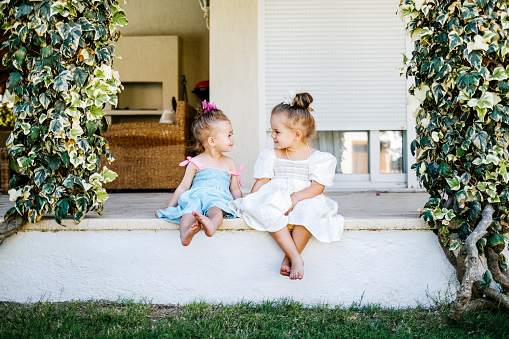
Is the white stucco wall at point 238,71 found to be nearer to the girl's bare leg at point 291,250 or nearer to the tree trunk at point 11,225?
the girl's bare leg at point 291,250

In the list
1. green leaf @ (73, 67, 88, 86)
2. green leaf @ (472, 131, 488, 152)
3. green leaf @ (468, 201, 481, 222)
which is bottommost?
green leaf @ (468, 201, 481, 222)

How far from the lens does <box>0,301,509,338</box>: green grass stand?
2.04 metres

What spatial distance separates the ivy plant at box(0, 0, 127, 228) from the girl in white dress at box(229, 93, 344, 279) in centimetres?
79

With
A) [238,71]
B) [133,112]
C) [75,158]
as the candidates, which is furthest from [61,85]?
[133,112]

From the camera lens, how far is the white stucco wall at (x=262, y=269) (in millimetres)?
2422

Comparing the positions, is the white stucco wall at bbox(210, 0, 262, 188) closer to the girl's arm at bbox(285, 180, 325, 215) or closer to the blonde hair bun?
the blonde hair bun

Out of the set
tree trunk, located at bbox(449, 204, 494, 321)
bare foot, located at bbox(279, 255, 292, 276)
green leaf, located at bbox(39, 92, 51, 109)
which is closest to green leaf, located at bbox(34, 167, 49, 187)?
green leaf, located at bbox(39, 92, 51, 109)

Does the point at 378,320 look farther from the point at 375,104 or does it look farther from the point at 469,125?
the point at 375,104

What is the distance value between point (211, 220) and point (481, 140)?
1.25 metres

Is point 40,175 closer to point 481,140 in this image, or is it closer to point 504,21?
point 481,140

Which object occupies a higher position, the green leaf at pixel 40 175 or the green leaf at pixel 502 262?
the green leaf at pixel 40 175

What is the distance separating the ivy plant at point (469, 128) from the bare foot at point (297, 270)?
0.61 m

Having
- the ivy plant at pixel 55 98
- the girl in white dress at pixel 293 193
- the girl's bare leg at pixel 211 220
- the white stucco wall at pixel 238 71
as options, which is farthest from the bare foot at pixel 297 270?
the white stucco wall at pixel 238 71

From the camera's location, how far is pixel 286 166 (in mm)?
2760
